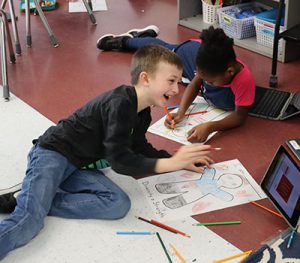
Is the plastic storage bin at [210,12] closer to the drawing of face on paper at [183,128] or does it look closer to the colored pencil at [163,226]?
the drawing of face on paper at [183,128]

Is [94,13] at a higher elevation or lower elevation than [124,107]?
lower

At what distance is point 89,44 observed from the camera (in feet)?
10.1

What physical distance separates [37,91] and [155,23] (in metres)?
1.21

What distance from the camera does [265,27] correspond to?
275cm

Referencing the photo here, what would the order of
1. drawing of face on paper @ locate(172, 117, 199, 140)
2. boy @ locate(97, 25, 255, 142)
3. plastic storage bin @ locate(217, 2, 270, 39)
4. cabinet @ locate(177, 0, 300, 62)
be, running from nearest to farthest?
boy @ locate(97, 25, 255, 142) → drawing of face on paper @ locate(172, 117, 199, 140) → cabinet @ locate(177, 0, 300, 62) → plastic storage bin @ locate(217, 2, 270, 39)

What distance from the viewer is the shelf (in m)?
2.75

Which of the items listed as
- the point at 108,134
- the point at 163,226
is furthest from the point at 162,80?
the point at 163,226

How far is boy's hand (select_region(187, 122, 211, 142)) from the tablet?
0.41m

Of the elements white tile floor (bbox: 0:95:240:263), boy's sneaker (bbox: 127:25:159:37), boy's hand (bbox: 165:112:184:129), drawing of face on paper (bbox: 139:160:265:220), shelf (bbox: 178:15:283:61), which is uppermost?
boy's sneaker (bbox: 127:25:159:37)

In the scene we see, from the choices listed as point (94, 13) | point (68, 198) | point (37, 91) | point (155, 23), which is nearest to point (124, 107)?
point (68, 198)

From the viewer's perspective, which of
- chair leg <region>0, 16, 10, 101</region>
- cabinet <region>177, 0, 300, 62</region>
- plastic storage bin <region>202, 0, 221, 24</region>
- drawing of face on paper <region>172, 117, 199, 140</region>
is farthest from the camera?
plastic storage bin <region>202, 0, 221, 24</region>

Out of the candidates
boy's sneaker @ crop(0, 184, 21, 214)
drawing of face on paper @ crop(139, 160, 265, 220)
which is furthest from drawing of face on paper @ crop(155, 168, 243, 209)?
boy's sneaker @ crop(0, 184, 21, 214)

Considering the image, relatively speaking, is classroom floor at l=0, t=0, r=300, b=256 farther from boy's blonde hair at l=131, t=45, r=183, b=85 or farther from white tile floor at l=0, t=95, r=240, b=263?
boy's blonde hair at l=131, t=45, r=183, b=85

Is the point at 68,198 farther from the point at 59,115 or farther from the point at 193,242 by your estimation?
the point at 59,115
